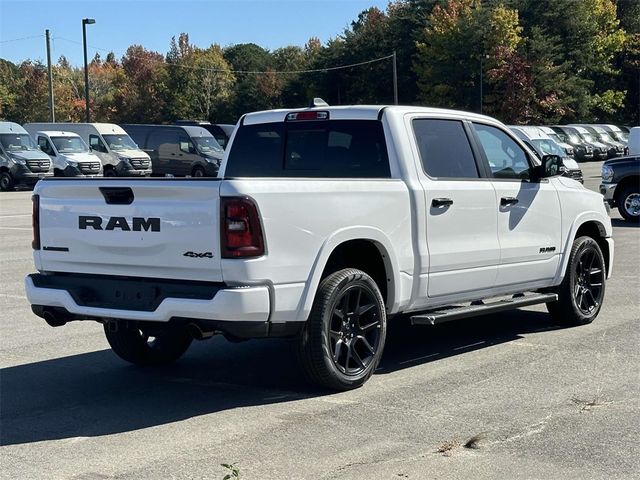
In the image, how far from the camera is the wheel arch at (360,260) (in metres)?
6.16

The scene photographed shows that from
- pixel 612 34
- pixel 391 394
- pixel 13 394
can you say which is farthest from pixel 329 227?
pixel 612 34

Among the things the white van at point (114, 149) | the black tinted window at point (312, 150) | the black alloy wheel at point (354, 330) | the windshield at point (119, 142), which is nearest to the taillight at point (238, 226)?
the black alloy wheel at point (354, 330)

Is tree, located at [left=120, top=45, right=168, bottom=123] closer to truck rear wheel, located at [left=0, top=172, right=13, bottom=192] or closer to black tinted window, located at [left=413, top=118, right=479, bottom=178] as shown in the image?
truck rear wheel, located at [left=0, top=172, right=13, bottom=192]

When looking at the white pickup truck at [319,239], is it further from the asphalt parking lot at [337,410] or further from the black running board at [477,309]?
the asphalt parking lot at [337,410]

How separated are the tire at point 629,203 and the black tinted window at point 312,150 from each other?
13.0 metres

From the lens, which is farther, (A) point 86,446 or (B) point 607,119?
(B) point 607,119

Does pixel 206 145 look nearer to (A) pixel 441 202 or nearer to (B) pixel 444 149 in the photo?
(B) pixel 444 149

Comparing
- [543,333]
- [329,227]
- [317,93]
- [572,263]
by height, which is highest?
[317,93]

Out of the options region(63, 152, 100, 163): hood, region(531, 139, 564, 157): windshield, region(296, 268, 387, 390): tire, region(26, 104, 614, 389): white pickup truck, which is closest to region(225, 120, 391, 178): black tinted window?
region(26, 104, 614, 389): white pickup truck

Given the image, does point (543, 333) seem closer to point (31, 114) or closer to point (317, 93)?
point (317, 93)

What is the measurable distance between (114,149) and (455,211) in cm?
3278

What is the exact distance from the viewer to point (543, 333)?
8.55 metres

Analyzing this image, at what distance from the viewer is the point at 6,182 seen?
1383 inches

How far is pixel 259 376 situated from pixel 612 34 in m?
66.8
